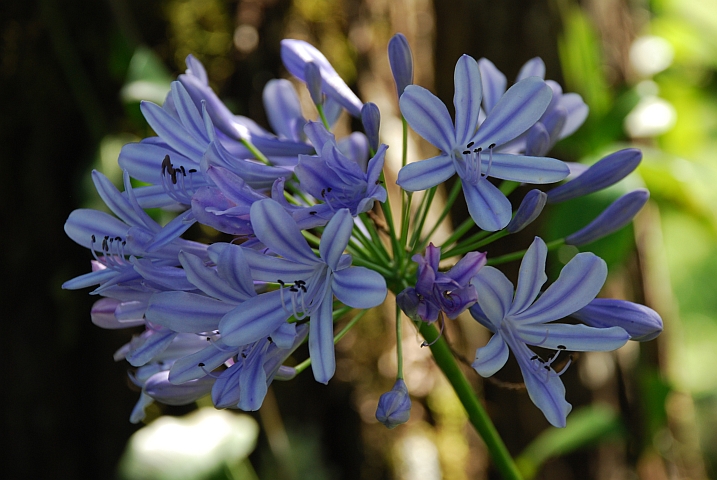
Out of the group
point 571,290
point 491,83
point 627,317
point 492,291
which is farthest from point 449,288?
point 491,83

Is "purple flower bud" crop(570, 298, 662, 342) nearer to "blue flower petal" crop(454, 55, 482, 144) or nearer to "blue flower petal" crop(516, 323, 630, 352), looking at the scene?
"blue flower petal" crop(516, 323, 630, 352)

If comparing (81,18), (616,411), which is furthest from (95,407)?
(616,411)

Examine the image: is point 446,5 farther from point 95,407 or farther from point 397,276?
point 95,407

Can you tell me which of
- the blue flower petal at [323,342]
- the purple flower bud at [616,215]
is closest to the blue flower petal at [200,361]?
the blue flower petal at [323,342]

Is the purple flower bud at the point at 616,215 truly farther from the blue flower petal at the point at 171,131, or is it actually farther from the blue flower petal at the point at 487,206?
the blue flower petal at the point at 171,131

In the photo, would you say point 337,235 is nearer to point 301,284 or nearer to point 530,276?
point 301,284

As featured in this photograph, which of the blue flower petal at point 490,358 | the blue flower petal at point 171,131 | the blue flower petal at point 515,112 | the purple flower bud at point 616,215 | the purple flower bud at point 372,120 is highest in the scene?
the blue flower petal at point 171,131

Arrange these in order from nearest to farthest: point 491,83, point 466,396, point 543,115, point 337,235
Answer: point 337,235
point 466,396
point 543,115
point 491,83

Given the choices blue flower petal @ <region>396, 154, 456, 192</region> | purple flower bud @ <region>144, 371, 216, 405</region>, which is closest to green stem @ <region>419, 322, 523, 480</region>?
blue flower petal @ <region>396, 154, 456, 192</region>
